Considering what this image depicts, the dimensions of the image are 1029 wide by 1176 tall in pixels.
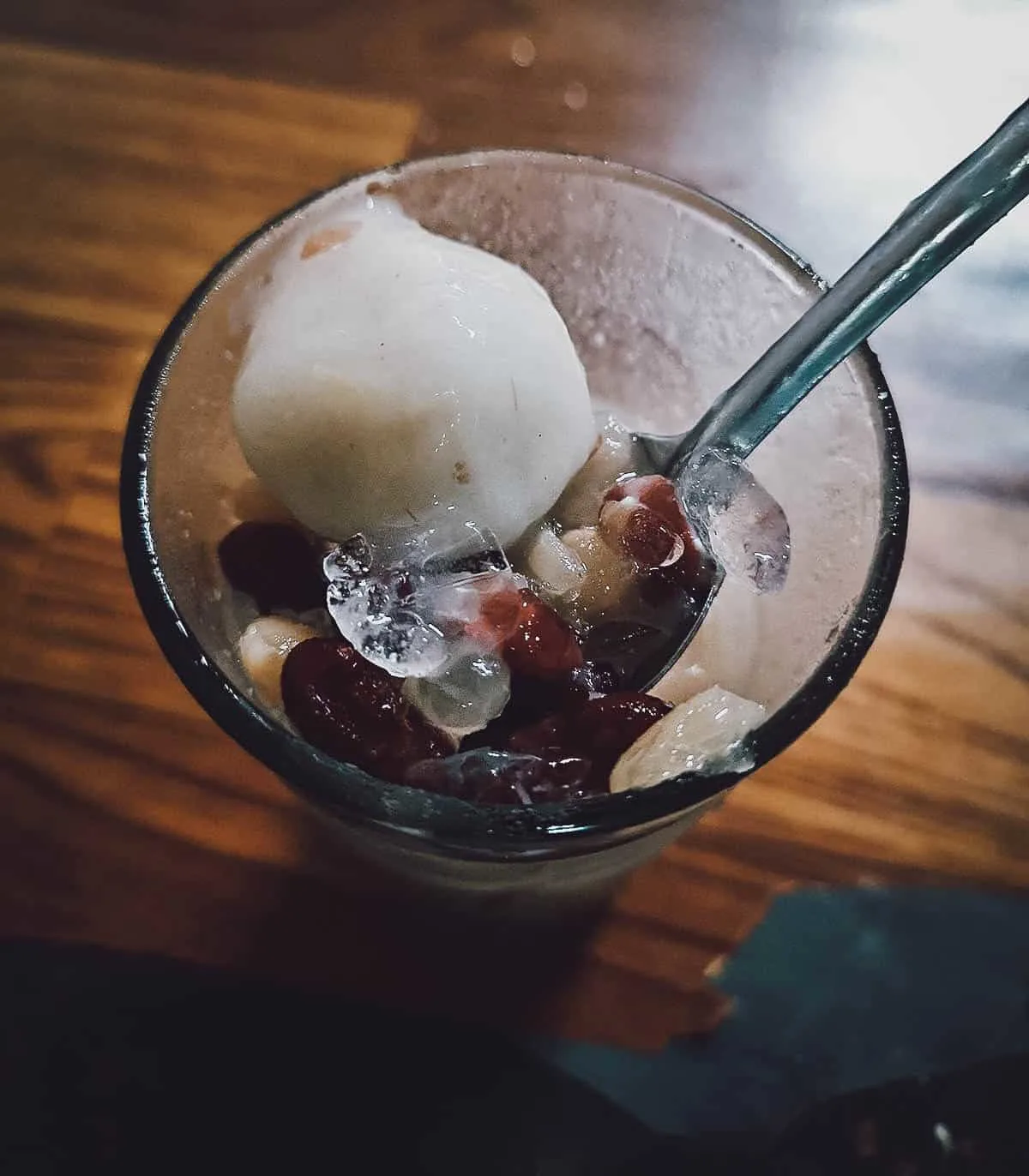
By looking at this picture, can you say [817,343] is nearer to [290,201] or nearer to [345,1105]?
[345,1105]

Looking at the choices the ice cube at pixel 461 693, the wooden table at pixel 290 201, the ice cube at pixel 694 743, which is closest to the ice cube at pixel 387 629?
the ice cube at pixel 461 693

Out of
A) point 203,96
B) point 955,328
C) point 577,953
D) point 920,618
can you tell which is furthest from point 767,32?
point 577,953

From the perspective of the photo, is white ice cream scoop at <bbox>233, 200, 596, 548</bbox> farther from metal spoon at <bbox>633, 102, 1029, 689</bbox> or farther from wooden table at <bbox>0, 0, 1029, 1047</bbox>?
wooden table at <bbox>0, 0, 1029, 1047</bbox>

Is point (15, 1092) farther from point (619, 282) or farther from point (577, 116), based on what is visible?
point (577, 116)

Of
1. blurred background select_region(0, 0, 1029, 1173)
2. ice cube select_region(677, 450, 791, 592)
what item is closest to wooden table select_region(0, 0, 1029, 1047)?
blurred background select_region(0, 0, 1029, 1173)

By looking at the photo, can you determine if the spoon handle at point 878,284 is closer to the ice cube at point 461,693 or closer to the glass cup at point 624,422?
the glass cup at point 624,422

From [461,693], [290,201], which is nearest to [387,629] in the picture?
[461,693]
